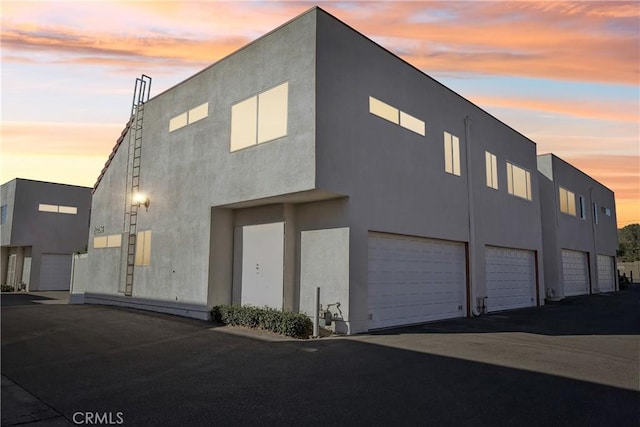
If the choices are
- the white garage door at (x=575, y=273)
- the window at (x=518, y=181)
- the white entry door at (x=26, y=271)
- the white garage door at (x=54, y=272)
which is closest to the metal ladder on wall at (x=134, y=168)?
the window at (x=518, y=181)

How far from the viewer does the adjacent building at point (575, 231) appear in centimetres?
2402

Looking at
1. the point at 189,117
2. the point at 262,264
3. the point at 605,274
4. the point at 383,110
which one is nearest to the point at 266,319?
the point at 262,264

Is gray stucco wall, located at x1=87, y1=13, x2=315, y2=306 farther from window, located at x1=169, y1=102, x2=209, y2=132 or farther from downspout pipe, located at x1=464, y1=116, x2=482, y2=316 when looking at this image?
downspout pipe, located at x1=464, y1=116, x2=482, y2=316

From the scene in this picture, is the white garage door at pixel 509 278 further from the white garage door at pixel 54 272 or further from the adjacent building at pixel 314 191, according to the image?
the white garage door at pixel 54 272

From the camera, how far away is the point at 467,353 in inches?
339

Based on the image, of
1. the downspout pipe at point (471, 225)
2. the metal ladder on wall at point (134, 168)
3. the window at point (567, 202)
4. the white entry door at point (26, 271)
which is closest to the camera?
the downspout pipe at point (471, 225)

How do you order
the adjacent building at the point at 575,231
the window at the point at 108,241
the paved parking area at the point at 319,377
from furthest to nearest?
the adjacent building at the point at 575,231 → the window at the point at 108,241 → the paved parking area at the point at 319,377

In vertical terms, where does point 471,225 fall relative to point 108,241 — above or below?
above

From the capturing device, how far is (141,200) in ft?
53.5

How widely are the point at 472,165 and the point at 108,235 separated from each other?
593 inches

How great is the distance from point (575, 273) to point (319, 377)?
25806 millimetres

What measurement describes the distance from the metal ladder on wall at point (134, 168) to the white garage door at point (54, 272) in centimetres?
1749

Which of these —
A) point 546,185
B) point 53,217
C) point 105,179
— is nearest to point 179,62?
point 105,179

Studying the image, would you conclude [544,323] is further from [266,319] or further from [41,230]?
[41,230]
